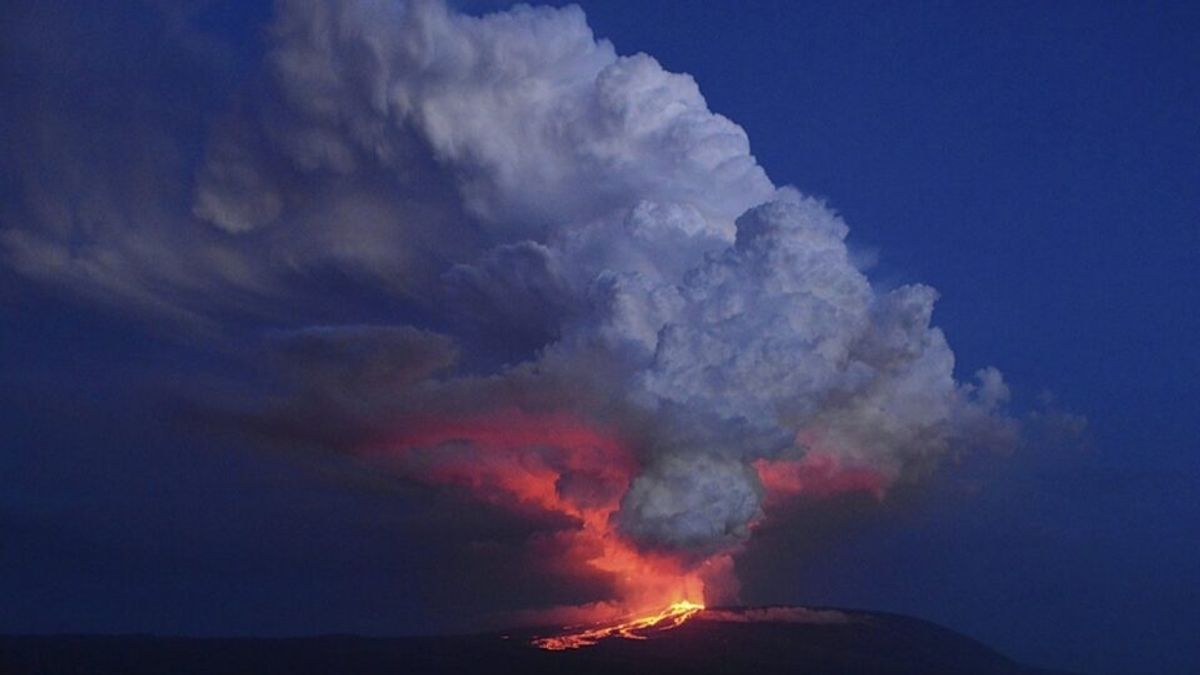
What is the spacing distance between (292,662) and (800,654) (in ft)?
212

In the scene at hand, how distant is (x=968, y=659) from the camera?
588ft

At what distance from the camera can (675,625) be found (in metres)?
146

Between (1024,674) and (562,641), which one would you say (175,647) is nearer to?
(562,641)

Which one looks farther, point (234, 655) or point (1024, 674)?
point (1024, 674)

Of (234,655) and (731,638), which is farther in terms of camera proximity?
(234,655)

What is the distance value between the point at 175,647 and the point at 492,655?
2153 inches

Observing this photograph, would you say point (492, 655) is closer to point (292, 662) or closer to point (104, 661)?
point (292, 662)

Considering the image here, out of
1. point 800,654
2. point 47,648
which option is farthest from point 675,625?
point 47,648

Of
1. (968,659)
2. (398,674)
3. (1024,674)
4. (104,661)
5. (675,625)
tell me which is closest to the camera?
(398,674)

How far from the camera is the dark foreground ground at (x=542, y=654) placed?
132500 mm

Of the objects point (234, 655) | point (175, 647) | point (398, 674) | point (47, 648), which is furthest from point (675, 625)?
point (47, 648)

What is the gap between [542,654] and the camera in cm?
13712

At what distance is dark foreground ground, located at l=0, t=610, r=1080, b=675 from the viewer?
13250 centimetres

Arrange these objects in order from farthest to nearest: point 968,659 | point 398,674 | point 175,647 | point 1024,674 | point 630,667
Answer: point 1024,674 → point 968,659 → point 175,647 → point 398,674 → point 630,667
